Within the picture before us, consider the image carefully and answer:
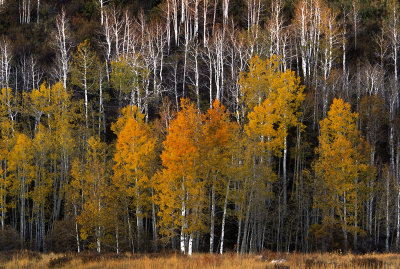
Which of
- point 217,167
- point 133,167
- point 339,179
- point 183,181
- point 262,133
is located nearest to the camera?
point 183,181

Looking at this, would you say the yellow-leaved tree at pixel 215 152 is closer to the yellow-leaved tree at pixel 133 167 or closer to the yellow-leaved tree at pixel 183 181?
the yellow-leaved tree at pixel 183 181

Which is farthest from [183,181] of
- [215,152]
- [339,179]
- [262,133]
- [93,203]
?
[339,179]

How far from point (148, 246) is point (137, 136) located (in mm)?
8255

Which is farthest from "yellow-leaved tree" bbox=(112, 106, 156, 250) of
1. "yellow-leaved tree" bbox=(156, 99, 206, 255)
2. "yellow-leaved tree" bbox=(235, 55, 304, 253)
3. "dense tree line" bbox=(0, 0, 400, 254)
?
"yellow-leaved tree" bbox=(235, 55, 304, 253)

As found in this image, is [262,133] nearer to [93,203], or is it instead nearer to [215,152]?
[215,152]

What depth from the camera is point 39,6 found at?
65062mm

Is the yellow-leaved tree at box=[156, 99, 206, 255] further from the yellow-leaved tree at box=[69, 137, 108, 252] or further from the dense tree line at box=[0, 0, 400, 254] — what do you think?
the yellow-leaved tree at box=[69, 137, 108, 252]

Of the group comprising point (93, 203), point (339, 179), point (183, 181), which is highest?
point (183, 181)

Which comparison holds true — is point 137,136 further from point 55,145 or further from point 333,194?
point 333,194

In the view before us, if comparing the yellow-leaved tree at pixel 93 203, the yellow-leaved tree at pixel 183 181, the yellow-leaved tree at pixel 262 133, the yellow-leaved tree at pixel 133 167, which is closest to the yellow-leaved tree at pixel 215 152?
the yellow-leaved tree at pixel 183 181

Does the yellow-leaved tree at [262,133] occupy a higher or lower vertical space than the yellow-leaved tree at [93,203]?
higher

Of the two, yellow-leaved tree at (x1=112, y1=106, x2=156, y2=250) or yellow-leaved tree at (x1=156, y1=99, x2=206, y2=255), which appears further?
yellow-leaved tree at (x1=112, y1=106, x2=156, y2=250)

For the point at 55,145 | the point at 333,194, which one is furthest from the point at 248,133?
the point at 55,145

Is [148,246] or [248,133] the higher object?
[248,133]
